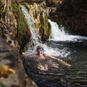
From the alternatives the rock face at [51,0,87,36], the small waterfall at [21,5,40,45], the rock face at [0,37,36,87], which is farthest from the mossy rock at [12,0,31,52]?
the rock face at [51,0,87,36]

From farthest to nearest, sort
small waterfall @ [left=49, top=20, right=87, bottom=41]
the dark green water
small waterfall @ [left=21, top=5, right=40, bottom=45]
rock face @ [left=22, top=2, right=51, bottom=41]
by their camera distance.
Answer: small waterfall @ [left=49, top=20, right=87, bottom=41]
rock face @ [left=22, top=2, right=51, bottom=41]
small waterfall @ [left=21, top=5, right=40, bottom=45]
the dark green water

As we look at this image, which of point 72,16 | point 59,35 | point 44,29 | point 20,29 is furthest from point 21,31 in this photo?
point 72,16

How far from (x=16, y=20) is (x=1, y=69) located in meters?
12.6

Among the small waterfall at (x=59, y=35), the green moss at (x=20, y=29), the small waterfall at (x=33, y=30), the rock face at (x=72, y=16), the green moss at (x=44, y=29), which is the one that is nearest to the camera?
the green moss at (x=20, y=29)

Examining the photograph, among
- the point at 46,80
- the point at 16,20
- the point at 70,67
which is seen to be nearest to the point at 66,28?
the point at 16,20

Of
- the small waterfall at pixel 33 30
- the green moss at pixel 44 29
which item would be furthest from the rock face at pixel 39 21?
the small waterfall at pixel 33 30

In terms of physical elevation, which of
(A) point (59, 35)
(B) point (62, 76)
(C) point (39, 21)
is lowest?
(A) point (59, 35)

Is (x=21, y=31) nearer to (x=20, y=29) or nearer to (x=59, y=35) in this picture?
(x=20, y=29)

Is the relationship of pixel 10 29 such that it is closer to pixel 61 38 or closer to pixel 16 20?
pixel 16 20

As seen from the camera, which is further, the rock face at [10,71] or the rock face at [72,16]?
the rock face at [72,16]

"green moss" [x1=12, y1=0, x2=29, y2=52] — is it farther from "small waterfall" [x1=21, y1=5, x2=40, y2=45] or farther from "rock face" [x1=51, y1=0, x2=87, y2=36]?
"rock face" [x1=51, y1=0, x2=87, y2=36]

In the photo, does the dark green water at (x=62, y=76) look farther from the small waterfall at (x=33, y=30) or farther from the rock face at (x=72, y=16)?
the rock face at (x=72, y=16)

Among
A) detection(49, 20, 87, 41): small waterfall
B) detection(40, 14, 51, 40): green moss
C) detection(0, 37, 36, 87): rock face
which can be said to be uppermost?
detection(0, 37, 36, 87): rock face

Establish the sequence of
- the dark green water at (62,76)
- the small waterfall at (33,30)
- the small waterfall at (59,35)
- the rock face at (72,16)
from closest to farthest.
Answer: the dark green water at (62,76), the small waterfall at (33,30), the small waterfall at (59,35), the rock face at (72,16)
